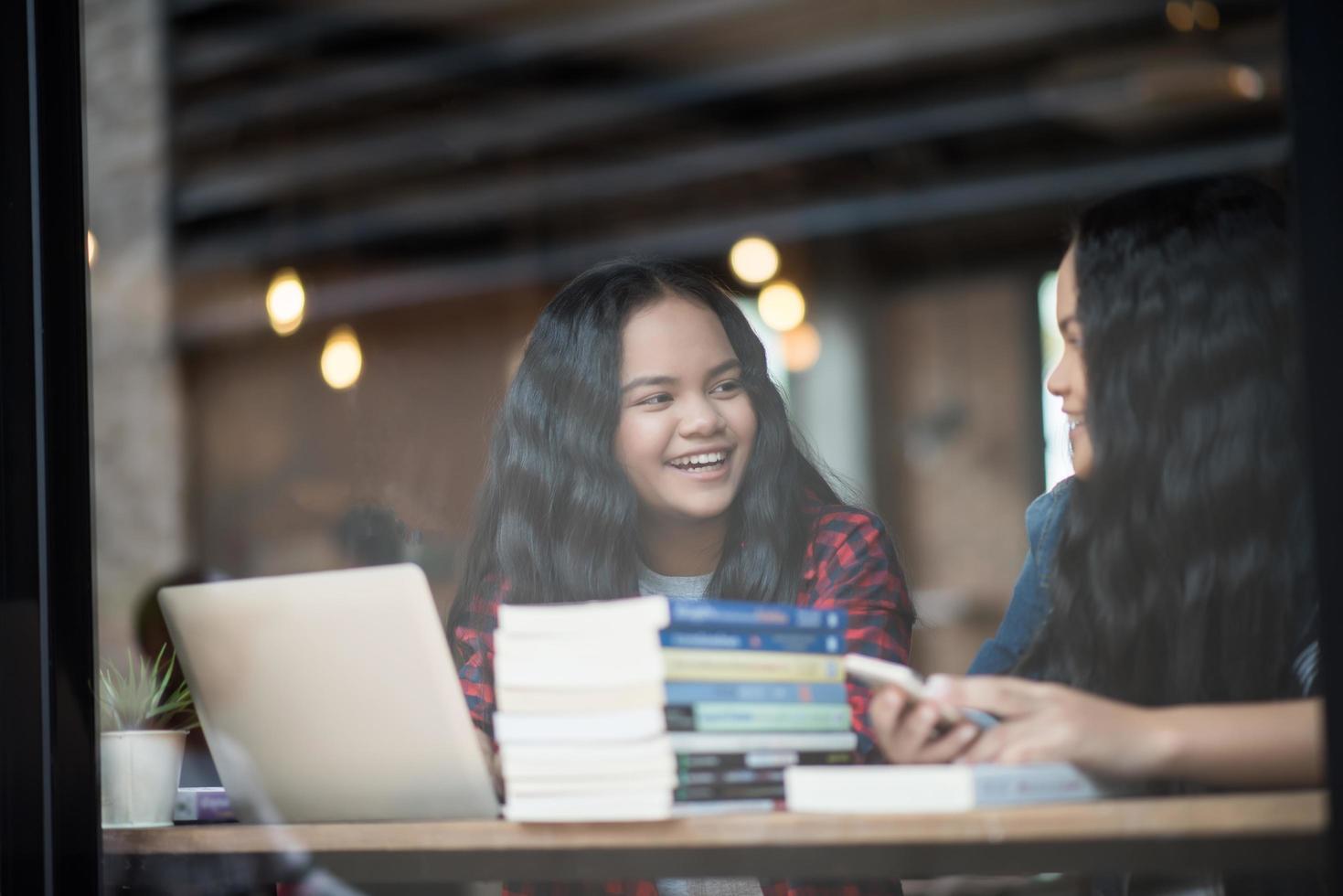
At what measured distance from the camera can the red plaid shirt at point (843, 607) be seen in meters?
1.30

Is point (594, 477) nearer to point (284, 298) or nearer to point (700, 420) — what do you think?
point (700, 420)

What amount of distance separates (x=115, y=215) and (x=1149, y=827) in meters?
1.56

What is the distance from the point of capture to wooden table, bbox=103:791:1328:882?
1015mm

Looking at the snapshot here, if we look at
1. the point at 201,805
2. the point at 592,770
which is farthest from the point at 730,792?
the point at 201,805

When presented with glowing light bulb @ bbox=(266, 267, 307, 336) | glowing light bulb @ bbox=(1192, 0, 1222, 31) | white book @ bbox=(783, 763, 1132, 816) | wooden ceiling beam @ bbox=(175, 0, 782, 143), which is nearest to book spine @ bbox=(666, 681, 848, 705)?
white book @ bbox=(783, 763, 1132, 816)

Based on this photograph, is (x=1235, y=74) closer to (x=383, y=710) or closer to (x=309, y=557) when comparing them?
(x=383, y=710)

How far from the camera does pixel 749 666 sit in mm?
1217

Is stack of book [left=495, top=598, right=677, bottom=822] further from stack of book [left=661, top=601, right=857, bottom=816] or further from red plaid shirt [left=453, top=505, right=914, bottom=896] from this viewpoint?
red plaid shirt [left=453, top=505, right=914, bottom=896]

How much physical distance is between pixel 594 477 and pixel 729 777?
41 cm

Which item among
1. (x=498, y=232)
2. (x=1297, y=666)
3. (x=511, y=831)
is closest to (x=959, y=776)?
(x=1297, y=666)

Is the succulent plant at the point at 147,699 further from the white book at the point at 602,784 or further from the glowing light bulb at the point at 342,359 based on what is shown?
the glowing light bulb at the point at 342,359

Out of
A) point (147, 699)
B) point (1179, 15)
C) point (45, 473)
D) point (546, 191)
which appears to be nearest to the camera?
point (45, 473)

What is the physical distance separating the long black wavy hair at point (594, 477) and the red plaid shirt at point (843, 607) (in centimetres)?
2

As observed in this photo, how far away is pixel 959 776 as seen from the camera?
1.08 meters
